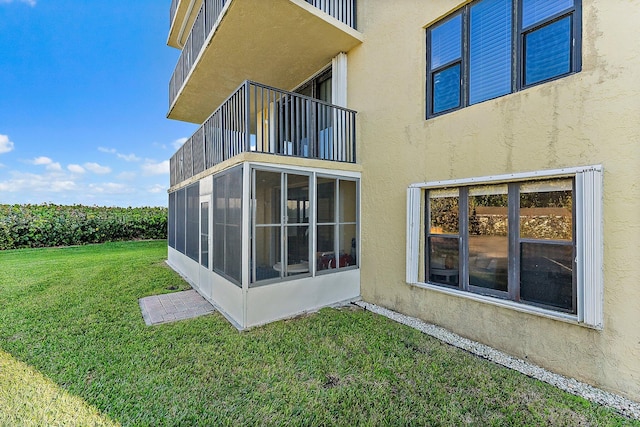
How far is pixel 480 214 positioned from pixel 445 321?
176cm

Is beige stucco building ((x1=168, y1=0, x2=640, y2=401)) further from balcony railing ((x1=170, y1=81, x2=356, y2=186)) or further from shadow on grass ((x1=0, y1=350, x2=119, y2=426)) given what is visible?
shadow on grass ((x1=0, y1=350, x2=119, y2=426))

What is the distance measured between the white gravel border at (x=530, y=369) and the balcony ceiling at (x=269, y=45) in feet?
18.5

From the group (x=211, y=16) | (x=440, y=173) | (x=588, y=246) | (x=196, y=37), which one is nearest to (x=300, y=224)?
(x=440, y=173)

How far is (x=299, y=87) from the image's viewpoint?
26.2 feet

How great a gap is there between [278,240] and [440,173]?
2920 millimetres

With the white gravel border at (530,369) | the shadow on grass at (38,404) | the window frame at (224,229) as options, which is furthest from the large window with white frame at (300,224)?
the shadow on grass at (38,404)

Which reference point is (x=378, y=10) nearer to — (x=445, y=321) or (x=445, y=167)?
(x=445, y=167)

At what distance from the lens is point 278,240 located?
488 centimetres

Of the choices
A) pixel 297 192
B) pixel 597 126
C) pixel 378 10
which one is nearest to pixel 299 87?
pixel 378 10

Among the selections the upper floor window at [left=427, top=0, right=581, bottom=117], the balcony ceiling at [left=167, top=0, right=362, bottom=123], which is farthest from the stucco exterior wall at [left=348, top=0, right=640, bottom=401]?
the balcony ceiling at [left=167, top=0, right=362, bottom=123]

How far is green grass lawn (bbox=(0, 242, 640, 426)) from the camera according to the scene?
8.41 ft

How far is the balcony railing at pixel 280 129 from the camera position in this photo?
4.94 m

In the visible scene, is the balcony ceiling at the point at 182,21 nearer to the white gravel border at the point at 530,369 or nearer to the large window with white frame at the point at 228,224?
the large window with white frame at the point at 228,224

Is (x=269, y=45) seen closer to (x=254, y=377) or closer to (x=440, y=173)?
(x=440, y=173)
